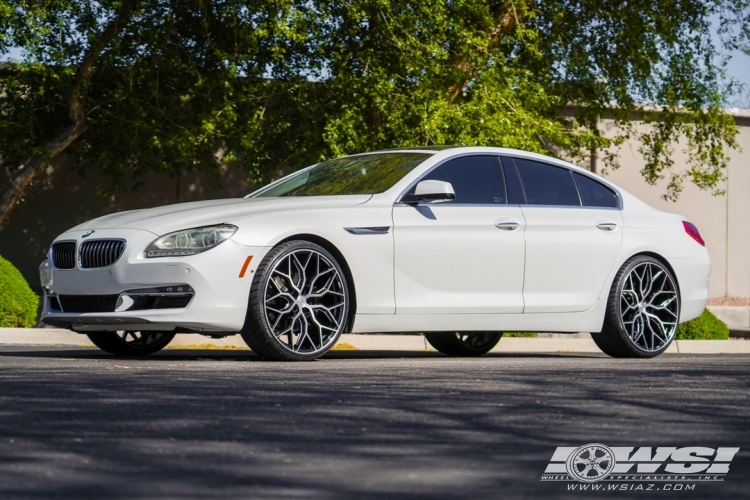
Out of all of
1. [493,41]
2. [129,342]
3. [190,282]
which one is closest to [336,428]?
[190,282]

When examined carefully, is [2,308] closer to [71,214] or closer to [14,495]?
[71,214]

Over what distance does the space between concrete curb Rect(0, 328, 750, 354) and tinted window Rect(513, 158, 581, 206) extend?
10.3 ft

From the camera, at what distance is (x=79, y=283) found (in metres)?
8.18

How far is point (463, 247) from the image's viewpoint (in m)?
8.76

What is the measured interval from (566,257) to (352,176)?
171 centimetres

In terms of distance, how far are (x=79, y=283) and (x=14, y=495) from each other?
16.6 ft

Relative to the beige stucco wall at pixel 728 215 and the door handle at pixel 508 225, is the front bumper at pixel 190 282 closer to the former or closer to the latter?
the door handle at pixel 508 225

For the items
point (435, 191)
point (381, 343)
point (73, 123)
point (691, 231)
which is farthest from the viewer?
point (73, 123)

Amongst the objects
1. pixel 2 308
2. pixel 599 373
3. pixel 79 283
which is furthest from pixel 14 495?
pixel 2 308

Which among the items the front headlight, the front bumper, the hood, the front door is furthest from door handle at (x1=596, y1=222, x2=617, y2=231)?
the front headlight

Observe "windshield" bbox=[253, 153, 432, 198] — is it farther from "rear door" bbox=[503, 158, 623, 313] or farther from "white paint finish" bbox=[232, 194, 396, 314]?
"rear door" bbox=[503, 158, 623, 313]

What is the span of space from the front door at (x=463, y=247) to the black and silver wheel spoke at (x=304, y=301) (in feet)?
1.72

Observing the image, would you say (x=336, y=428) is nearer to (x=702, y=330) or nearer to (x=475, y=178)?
(x=475, y=178)

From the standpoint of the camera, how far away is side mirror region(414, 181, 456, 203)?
27.7 ft
